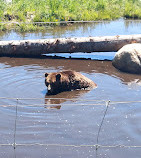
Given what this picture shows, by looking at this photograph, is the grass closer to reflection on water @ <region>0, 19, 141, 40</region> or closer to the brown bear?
reflection on water @ <region>0, 19, 141, 40</region>

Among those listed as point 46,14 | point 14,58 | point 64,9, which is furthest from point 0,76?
point 64,9

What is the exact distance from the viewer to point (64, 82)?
9.47 meters

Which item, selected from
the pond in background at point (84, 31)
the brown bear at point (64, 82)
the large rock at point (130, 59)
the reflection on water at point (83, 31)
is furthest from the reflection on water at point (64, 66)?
the reflection on water at point (83, 31)

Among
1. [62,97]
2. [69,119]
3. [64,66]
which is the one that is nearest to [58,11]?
[64,66]

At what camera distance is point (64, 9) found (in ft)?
68.4

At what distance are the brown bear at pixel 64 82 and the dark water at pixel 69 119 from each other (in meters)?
0.19

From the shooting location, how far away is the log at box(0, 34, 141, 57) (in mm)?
13254

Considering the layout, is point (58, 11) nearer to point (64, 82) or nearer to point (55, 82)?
point (64, 82)

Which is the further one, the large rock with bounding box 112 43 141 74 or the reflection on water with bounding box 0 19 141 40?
the reflection on water with bounding box 0 19 141 40

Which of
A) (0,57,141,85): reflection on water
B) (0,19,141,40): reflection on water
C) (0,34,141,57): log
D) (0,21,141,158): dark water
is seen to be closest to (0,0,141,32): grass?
(0,19,141,40): reflection on water

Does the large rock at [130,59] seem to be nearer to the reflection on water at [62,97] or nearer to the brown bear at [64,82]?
the brown bear at [64,82]

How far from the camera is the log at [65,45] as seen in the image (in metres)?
Answer: 13.3

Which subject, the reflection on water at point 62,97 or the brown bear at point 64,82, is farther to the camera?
the brown bear at point 64,82

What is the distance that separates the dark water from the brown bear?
0.19 m
